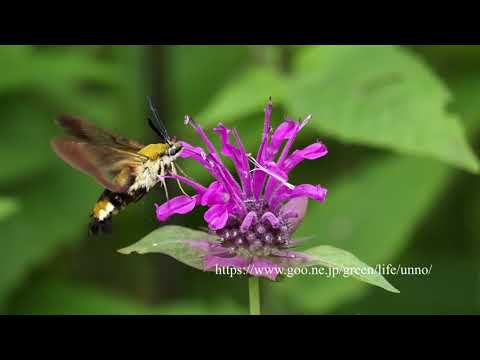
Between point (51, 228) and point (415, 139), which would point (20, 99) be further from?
point (415, 139)

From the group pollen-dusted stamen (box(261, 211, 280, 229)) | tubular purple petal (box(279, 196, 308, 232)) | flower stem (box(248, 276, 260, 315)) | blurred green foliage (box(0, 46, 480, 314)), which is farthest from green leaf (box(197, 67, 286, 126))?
flower stem (box(248, 276, 260, 315))

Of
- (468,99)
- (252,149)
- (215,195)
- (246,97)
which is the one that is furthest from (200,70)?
(215,195)

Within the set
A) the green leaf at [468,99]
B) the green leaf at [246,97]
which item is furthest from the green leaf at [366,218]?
the green leaf at [246,97]

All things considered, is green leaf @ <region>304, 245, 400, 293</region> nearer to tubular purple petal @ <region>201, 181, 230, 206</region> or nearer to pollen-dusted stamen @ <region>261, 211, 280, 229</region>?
pollen-dusted stamen @ <region>261, 211, 280, 229</region>

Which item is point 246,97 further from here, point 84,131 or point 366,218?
point 84,131

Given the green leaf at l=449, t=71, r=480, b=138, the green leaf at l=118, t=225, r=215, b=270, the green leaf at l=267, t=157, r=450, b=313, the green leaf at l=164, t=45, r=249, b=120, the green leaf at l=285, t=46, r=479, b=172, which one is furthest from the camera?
the green leaf at l=164, t=45, r=249, b=120

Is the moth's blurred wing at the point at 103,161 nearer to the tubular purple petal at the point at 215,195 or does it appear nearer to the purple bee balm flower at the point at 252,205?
the purple bee balm flower at the point at 252,205

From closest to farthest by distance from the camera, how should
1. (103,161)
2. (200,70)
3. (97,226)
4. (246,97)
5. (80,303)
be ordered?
(103,161) → (97,226) → (246,97) → (80,303) → (200,70)
